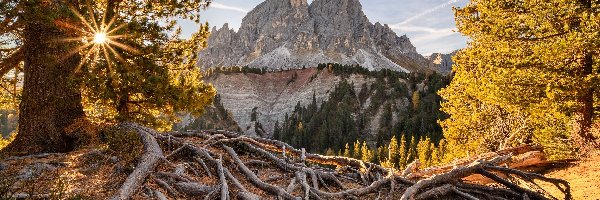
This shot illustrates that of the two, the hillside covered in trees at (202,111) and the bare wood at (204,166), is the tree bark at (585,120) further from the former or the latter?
the bare wood at (204,166)

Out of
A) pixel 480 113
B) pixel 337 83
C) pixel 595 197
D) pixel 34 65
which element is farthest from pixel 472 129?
pixel 337 83

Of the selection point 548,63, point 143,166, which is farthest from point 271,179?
point 548,63

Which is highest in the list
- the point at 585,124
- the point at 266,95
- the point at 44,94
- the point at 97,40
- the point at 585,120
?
the point at 97,40

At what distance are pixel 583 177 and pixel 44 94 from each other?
13737 mm

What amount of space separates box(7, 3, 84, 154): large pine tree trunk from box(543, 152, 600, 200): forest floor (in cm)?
1158

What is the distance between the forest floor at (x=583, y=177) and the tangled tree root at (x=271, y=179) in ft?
6.92

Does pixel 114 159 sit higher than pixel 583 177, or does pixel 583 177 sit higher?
pixel 114 159

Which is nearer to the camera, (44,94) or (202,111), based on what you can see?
(44,94)

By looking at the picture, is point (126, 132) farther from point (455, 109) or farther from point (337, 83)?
point (337, 83)

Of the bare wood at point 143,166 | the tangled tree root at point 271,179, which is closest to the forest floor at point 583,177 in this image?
the tangled tree root at point 271,179

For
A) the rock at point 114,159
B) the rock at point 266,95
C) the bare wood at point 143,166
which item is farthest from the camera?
the rock at point 266,95

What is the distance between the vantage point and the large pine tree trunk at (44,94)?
367 inches

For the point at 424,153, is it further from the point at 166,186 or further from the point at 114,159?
the point at 166,186

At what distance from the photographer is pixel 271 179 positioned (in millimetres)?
6316
